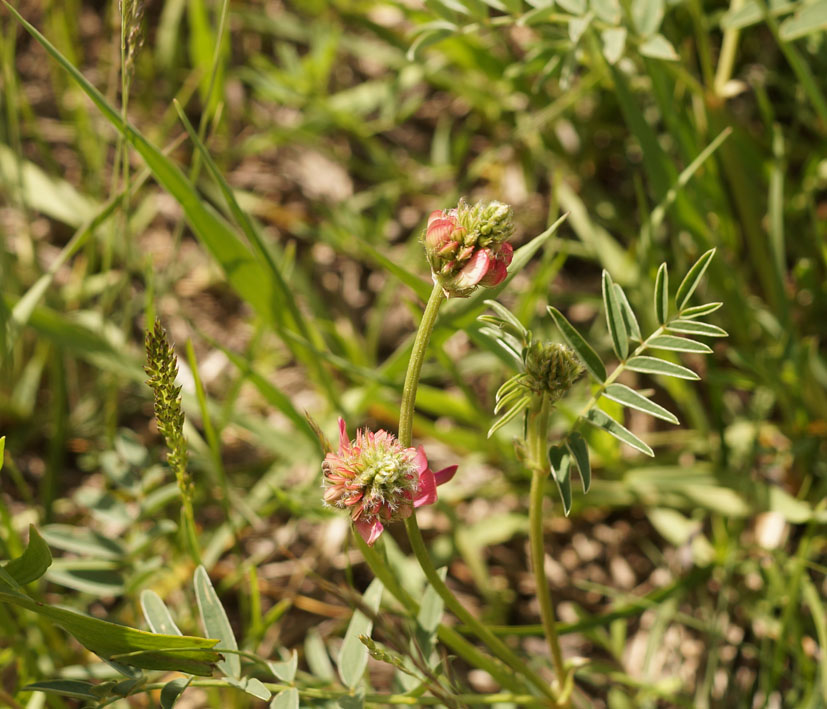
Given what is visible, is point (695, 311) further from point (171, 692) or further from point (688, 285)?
point (171, 692)

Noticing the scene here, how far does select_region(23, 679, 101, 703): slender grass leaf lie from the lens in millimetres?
926

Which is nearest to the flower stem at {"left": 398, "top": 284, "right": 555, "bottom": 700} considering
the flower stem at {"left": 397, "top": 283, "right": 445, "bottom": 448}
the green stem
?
the flower stem at {"left": 397, "top": 283, "right": 445, "bottom": 448}

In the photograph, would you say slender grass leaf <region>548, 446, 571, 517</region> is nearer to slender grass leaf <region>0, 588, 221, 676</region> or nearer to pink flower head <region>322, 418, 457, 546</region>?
pink flower head <region>322, 418, 457, 546</region>

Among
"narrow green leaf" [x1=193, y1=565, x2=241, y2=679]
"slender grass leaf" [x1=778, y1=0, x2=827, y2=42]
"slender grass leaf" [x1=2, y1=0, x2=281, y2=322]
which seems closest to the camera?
"narrow green leaf" [x1=193, y1=565, x2=241, y2=679]

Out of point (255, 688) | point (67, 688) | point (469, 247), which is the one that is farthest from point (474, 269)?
point (67, 688)

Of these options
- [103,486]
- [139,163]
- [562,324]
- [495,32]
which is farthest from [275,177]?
[562,324]

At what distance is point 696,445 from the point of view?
6.06 feet

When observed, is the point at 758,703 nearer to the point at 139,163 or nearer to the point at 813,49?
the point at 813,49

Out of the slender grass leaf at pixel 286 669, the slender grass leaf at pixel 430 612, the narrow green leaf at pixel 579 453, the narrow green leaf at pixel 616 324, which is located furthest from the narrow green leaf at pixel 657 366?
the slender grass leaf at pixel 286 669

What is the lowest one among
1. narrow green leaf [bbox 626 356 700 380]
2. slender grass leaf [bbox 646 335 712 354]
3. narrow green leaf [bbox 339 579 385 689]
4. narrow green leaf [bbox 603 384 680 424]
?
narrow green leaf [bbox 339 579 385 689]

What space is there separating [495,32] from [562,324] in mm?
1232

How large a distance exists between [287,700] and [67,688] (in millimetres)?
251

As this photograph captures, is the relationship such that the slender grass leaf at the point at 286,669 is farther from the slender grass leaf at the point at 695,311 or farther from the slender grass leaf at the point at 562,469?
the slender grass leaf at the point at 695,311

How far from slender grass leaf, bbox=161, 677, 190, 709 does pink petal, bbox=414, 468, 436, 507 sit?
35 centimetres
